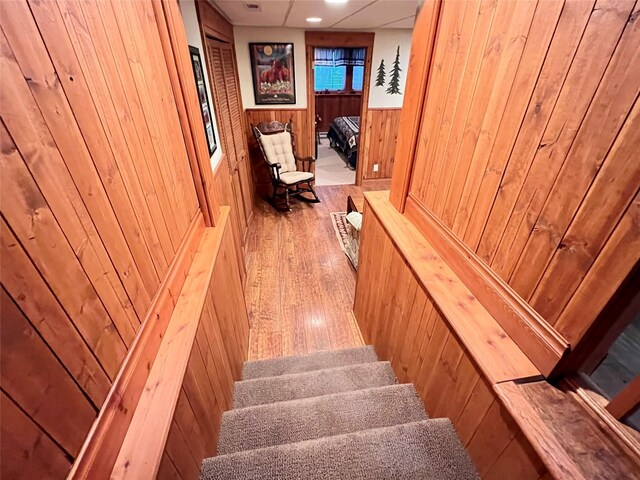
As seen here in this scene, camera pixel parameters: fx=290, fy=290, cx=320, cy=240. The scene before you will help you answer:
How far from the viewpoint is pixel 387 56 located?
4.32m

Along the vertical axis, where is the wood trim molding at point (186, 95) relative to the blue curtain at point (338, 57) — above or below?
below

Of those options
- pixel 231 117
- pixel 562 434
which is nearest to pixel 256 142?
pixel 231 117

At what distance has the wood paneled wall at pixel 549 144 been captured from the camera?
617 mm

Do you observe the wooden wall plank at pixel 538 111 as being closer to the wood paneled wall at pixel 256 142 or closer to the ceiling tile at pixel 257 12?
the ceiling tile at pixel 257 12

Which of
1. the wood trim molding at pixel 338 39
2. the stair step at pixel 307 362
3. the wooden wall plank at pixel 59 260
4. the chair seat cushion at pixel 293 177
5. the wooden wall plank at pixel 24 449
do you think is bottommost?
the stair step at pixel 307 362

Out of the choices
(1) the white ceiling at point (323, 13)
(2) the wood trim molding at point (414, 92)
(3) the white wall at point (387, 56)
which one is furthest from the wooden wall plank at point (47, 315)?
(3) the white wall at point (387, 56)

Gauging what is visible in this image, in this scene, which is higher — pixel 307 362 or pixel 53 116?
pixel 53 116

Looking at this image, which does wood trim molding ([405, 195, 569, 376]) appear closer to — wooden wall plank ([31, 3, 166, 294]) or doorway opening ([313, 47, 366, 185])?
wooden wall plank ([31, 3, 166, 294])

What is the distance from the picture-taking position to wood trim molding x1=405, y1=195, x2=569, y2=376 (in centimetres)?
81

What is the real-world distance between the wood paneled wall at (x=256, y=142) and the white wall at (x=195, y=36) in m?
1.78

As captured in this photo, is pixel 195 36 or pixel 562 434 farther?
pixel 195 36

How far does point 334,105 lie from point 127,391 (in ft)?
26.9

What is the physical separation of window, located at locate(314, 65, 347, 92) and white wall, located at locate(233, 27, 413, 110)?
145 inches

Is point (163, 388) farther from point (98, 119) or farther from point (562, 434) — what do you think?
point (562, 434)
